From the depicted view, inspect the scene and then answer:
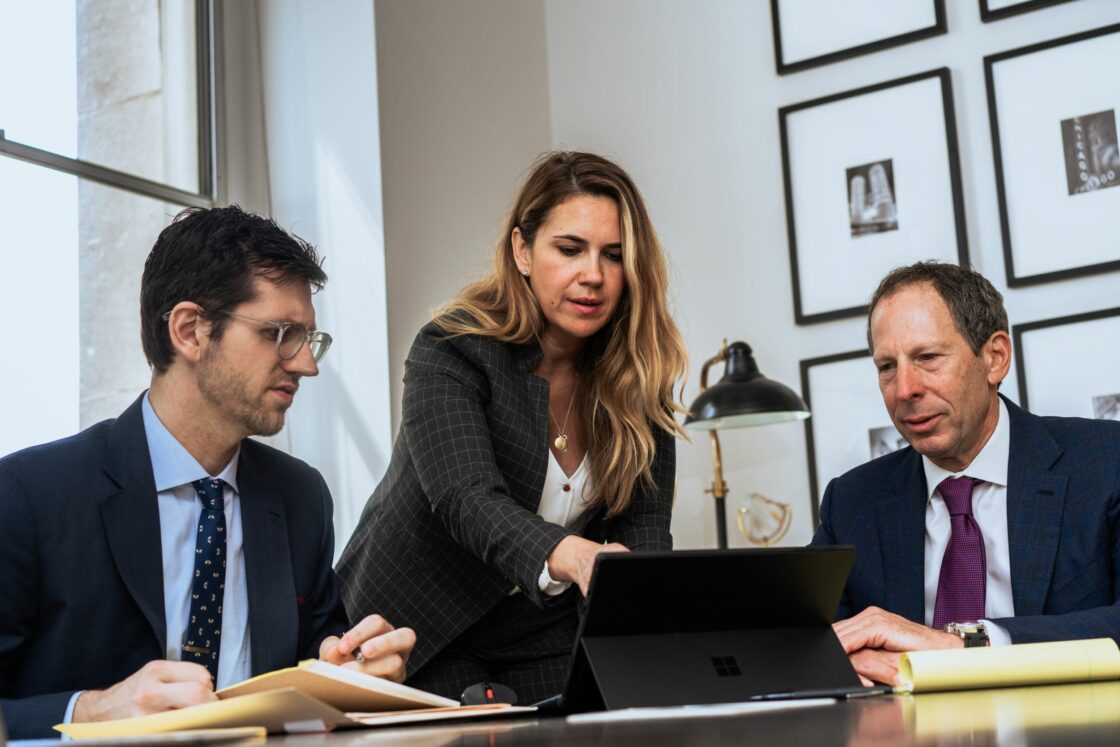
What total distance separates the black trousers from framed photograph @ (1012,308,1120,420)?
2.06 metres

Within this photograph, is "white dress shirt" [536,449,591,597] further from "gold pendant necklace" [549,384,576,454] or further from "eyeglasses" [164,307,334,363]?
"eyeglasses" [164,307,334,363]

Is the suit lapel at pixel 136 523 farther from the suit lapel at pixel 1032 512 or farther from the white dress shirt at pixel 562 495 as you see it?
the suit lapel at pixel 1032 512

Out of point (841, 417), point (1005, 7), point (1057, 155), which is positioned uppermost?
point (1005, 7)

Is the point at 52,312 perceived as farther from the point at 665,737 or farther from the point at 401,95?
the point at 665,737

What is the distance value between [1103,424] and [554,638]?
1061 mm

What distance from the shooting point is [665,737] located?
0.87 meters

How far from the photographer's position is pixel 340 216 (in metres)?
3.88

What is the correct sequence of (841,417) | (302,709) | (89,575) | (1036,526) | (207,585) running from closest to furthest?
1. (302,709)
2. (89,575)
3. (207,585)
4. (1036,526)
5. (841,417)

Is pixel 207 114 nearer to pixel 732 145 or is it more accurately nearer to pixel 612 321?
pixel 732 145

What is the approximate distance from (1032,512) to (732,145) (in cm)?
242

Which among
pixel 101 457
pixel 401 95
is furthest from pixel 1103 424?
pixel 401 95

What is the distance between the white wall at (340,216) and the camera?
3820 millimetres

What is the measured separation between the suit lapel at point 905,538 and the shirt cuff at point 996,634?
1.21 ft

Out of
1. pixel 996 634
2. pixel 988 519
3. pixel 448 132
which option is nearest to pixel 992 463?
pixel 988 519
